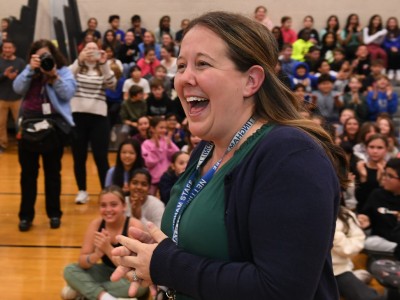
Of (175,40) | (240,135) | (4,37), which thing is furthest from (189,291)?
(175,40)

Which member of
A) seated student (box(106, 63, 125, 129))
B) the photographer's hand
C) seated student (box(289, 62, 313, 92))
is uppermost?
the photographer's hand

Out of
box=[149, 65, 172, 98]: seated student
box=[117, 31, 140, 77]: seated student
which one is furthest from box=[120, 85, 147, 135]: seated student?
box=[117, 31, 140, 77]: seated student

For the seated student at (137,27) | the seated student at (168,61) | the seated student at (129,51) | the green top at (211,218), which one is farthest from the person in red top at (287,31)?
the green top at (211,218)

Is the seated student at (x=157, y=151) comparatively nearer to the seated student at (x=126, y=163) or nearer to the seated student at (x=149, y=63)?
the seated student at (x=126, y=163)

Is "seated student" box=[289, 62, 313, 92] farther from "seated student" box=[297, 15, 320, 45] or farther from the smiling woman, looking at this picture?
the smiling woman

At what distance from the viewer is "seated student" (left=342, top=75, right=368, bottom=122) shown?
26.6 feet

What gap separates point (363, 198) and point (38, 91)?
2.74 m

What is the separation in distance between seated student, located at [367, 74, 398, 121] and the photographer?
449 centimetres

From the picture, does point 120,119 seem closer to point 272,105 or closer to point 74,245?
point 74,245


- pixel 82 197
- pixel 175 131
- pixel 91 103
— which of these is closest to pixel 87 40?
pixel 175 131

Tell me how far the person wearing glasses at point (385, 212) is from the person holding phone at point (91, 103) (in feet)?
8.31

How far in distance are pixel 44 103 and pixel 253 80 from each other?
3921 millimetres

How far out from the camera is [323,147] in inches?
47.8

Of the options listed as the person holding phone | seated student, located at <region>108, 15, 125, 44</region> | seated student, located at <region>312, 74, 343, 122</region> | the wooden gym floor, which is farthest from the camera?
seated student, located at <region>108, 15, 125, 44</region>
